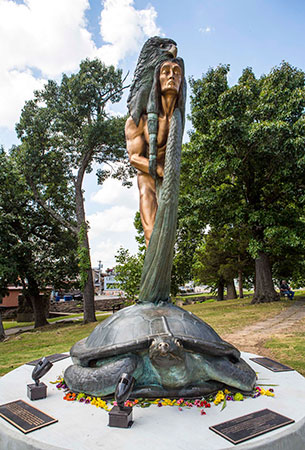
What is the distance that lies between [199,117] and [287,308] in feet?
28.4

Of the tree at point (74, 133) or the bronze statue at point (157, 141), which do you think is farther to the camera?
the tree at point (74, 133)

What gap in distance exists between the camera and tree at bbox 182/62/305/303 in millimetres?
11758

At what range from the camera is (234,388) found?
3.38 m

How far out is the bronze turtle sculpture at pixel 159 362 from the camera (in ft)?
9.79

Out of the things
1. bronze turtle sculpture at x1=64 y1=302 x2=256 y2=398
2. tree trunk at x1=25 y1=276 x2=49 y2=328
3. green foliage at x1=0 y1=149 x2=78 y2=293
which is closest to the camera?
bronze turtle sculpture at x1=64 y1=302 x2=256 y2=398

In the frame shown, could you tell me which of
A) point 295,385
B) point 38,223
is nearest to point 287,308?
point 295,385

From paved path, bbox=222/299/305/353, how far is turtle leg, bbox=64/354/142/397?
175 inches

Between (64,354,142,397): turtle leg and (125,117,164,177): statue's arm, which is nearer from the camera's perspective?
(64,354,142,397): turtle leg

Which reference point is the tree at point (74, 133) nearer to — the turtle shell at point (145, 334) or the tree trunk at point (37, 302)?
the tree trunk at point (37, 302)

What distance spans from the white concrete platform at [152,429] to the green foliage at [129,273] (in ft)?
28.6

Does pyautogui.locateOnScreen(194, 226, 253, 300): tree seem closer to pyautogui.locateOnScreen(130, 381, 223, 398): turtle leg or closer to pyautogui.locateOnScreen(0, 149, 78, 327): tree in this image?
pyautogui.locateOnScreen(0, 149, 78, 327): tree

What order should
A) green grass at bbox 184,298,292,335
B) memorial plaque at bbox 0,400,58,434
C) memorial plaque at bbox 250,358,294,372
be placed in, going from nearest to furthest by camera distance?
1. memorial plaque at bbox 0,400,58,434
2. memorial plaque at bbox 250,358,294,372
3. green grass at bbox 184,298,292,335

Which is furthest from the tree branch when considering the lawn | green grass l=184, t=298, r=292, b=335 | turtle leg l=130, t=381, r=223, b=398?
turtle leg l=130, t=381, r=223, b=398

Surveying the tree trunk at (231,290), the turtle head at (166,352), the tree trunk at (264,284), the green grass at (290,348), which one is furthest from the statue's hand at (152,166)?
the tree trunk at (231,290)
